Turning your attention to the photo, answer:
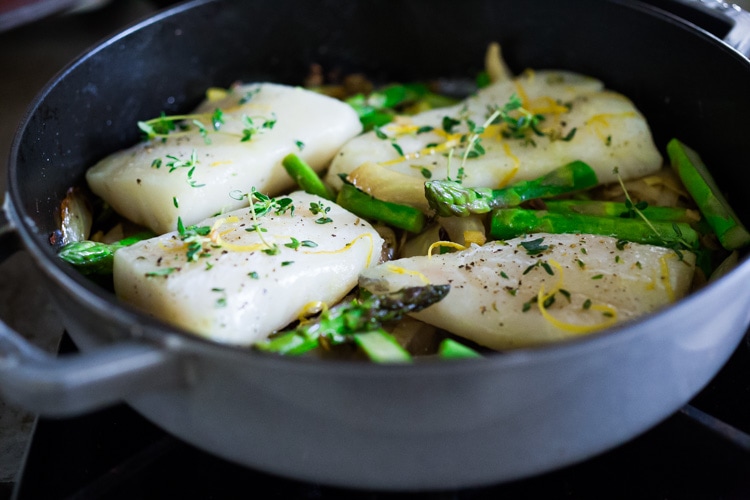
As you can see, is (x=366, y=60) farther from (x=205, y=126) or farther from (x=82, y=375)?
(x=82, y=375)

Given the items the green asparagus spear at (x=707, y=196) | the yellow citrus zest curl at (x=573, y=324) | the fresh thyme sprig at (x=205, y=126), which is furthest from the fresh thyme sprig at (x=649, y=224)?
the fresh thyme sprig at (x=205, y=126)

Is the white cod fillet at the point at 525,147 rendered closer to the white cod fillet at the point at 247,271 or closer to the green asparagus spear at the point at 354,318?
the white cod fillet at the point at 247,271

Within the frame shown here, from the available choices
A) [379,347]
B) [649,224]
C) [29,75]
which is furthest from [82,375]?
[29,75]

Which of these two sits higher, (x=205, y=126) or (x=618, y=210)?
(x=618, y=210)

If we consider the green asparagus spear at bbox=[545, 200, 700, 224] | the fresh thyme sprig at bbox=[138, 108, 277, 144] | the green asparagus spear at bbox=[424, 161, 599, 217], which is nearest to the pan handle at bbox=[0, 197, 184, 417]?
the green asparagus spear at bbox=[424, 161, 599, 217]

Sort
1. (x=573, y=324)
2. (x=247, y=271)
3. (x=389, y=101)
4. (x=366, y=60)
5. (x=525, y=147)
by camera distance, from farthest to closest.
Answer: (x=366, y=60)
(x=389, y=101)
(x=525, y=147)
(x=247, y=271)
(x=573, y=324)

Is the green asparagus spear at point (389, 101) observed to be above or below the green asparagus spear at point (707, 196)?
below
